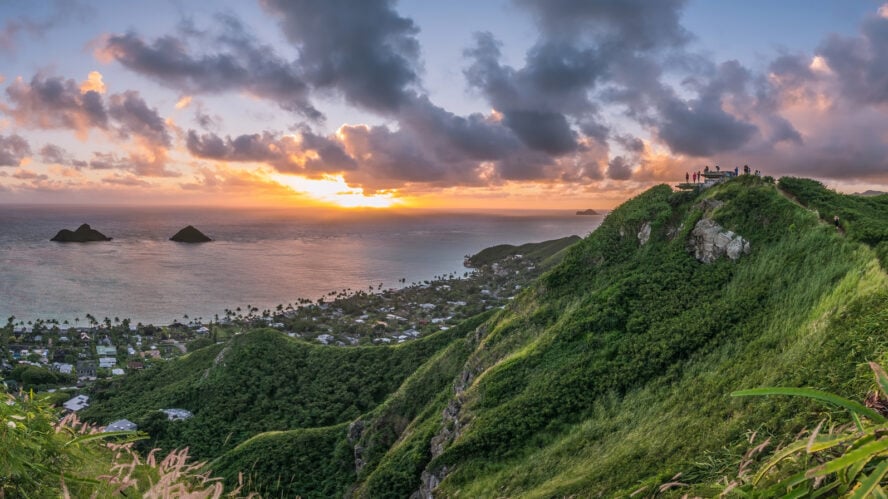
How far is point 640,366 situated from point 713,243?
7.46 meters

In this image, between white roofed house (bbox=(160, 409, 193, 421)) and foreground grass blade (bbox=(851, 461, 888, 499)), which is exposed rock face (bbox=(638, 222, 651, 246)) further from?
white roofed house (bbox=(160, 409, 193, 421))

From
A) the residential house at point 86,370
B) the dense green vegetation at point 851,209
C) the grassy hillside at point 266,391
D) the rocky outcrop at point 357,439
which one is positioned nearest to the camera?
the dense green vegetation at point 851,209

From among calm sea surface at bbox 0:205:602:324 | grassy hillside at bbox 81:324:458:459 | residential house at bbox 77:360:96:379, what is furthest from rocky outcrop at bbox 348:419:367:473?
calm sea surface at bbox 0:205:602:324

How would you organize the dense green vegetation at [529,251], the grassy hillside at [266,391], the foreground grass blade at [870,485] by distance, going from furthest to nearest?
the dense green vegetation at [529,251] → the grassy hillside at [266,391] → the foreground grass blade at [870,485]

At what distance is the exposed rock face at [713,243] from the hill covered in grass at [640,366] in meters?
0.06

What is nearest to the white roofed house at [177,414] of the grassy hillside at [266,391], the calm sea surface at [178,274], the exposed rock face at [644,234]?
the grassy hillside at [266,391]

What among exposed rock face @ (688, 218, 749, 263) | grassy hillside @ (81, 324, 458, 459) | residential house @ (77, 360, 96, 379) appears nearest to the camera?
exposed rock face @ (688, 218, 749, 263)

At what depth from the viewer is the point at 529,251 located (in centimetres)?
14488

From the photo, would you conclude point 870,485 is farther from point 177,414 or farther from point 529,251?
point 529,251

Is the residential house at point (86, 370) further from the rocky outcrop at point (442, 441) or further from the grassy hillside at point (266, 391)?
the rocky outcrop at point (442, 441)

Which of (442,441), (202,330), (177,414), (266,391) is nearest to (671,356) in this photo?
(442,441)

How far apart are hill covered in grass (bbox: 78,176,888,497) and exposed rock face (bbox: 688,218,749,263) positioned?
6cm

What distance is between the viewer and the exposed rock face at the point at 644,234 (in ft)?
69.6

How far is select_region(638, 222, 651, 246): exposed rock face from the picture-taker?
21.2 m
